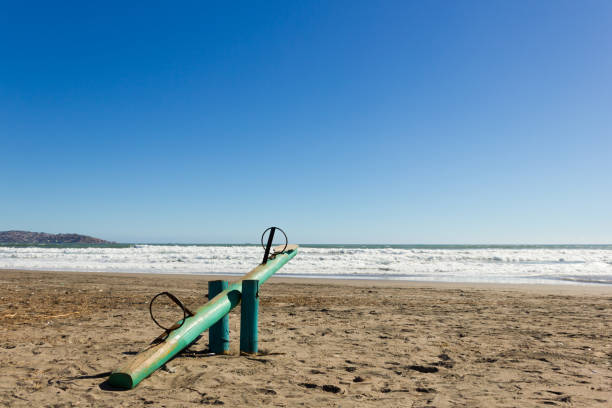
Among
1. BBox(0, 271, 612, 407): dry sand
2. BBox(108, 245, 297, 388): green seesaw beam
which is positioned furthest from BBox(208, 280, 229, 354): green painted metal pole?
BBox(108, 245, 297, 388): green seesaw beam

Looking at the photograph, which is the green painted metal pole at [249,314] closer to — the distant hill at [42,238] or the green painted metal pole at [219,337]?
the green painted metal pole at [219,337]

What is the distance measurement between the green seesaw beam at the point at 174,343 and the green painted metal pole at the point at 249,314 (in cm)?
11

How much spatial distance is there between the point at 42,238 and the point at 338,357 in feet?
302

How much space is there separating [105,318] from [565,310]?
323 inches

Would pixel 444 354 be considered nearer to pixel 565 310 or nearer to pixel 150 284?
pixel 565 310

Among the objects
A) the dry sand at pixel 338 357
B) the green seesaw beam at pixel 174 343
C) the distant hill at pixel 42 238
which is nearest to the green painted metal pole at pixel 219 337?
the dry sand at pixel 338 357

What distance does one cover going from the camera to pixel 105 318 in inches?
251

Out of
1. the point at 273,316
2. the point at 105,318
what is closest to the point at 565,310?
the point at 273,316

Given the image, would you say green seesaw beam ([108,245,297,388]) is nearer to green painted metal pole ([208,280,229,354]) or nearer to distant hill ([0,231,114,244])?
green painted metal pole ([208,280,229,354])

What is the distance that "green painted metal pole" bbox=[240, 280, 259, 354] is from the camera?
4.18 m

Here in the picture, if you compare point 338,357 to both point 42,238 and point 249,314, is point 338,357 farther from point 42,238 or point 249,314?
point 42,238

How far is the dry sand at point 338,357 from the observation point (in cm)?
314

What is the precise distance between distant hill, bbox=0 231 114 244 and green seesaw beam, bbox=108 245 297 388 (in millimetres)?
82412

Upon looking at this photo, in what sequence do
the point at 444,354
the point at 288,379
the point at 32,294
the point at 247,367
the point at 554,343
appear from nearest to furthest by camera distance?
the point at 288,379 < the point at 247,367 < the point at 444,354 < the point at 554,343 < the point at 32,294
